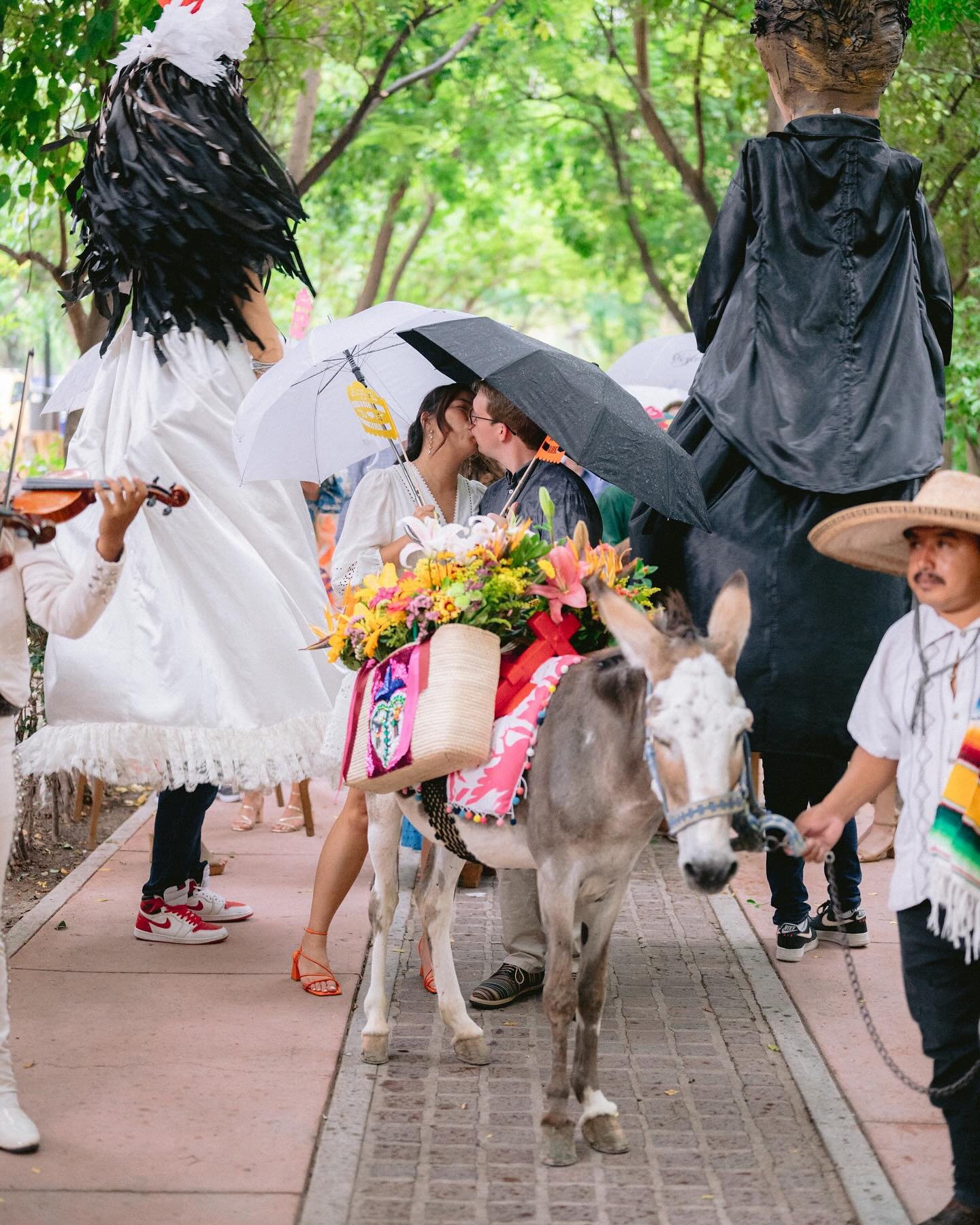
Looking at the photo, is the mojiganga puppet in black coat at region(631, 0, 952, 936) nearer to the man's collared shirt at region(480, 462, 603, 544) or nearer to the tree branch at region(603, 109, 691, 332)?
the man's collared shirt at region(480, 462, 603, 544)

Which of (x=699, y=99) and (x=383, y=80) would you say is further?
(x=699, y=99)

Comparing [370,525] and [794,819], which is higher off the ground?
[370,525]

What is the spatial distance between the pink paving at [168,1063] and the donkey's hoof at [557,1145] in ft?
2.18

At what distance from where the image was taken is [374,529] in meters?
5.37

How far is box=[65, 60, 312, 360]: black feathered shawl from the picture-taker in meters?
5.25

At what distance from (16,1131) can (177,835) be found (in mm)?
1920

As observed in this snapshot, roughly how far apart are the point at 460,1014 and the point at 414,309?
258 centimetres

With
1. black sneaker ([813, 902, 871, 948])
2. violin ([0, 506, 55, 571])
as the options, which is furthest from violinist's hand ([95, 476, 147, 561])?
black sneaker ([813, 902, 871, 948])

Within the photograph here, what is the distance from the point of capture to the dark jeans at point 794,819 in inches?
197

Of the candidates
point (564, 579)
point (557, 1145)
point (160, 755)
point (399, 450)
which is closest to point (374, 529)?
point (399, 450)

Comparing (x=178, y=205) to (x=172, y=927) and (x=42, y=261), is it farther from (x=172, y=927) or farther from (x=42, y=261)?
(x=42, y=261)

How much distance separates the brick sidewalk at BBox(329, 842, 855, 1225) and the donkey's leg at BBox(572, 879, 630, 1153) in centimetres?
6

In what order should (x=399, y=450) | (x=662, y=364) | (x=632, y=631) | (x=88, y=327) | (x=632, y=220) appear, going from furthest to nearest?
(x=632, y=220) < (x=662, y=364) < (x=88, y=327) < (x=399, y=450) < (x=632, y=631)

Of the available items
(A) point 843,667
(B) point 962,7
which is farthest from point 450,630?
(B) point 962,7
